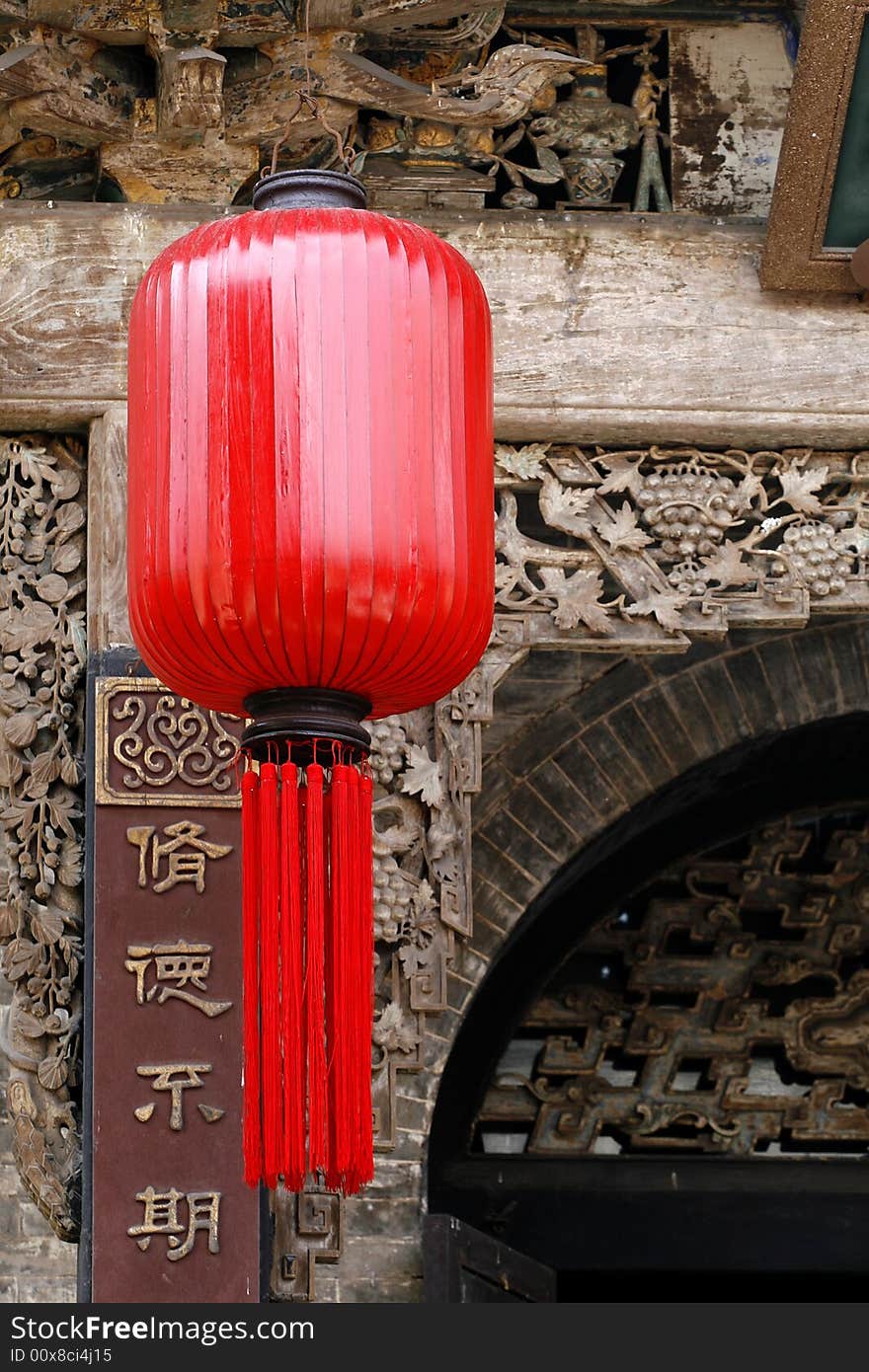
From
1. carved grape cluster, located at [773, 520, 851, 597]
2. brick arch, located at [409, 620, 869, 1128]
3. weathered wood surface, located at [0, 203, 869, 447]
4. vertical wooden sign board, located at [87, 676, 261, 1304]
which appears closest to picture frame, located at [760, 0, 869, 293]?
weathered wood surface, located at [0, 203, 869, 447]

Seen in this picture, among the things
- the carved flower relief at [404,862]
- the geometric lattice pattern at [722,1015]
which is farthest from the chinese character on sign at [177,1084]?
the geometric lattice pattern at [722,1015]

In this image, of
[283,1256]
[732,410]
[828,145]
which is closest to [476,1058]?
[283,1256]

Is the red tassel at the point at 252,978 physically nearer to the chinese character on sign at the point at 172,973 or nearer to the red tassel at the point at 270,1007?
the red tassel at the point at 270,1007

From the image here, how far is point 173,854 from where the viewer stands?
20.0 ft

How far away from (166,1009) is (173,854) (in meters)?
0.32

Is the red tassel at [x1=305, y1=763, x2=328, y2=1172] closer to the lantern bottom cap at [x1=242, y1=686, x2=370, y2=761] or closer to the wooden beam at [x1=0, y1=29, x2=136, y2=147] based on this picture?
the lantern bottom cap at [x1=242, y1=686, x2=370, y2=761]

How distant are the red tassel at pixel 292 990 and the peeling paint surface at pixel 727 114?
8.03 ft

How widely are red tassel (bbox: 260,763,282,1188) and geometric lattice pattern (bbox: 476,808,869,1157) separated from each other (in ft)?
10.3

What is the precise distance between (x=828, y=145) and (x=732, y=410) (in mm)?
612

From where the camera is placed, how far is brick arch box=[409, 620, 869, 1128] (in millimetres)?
7191

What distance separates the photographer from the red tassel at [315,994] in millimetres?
5066

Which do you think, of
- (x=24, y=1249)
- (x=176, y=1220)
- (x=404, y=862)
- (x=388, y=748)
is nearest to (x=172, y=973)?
(x=176, y=1220)

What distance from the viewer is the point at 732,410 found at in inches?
255
